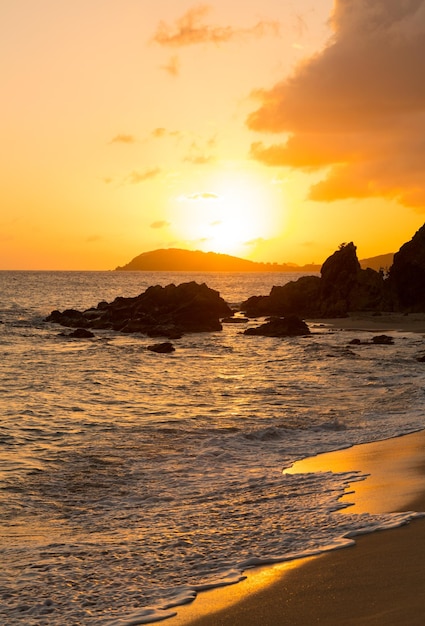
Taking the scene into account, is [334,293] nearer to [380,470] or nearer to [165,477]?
[380,470]

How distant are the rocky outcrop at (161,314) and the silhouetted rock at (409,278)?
22609mm

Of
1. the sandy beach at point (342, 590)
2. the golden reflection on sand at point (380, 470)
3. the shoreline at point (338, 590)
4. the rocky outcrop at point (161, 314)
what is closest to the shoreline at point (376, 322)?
the rocky outcrop at point (161, 314)

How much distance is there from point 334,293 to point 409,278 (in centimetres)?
882

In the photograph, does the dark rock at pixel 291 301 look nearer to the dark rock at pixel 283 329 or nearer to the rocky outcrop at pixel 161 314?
the rocky outcrop at pixel 161 314

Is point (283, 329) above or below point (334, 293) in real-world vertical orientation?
below

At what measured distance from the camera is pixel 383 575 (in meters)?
7.25

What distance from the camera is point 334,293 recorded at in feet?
263

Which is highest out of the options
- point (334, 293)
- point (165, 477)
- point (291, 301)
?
point (334, 293)

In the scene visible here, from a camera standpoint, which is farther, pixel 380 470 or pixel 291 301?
pixel 291 301

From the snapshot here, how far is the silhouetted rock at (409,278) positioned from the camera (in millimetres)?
77125

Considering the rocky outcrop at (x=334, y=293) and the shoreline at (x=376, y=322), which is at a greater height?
the rocky outcrop at (x=334, y=293)

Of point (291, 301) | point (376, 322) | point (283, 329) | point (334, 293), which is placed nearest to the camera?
point (283, 329)

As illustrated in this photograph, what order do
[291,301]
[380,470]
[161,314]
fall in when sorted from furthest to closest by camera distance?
[291,301]
[161,314]
[380,470]

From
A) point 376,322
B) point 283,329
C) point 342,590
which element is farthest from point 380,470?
point 376,322
